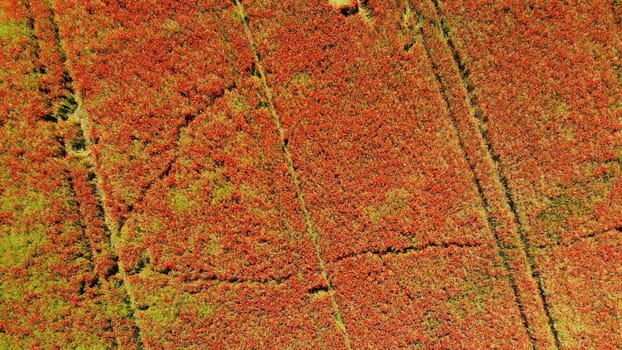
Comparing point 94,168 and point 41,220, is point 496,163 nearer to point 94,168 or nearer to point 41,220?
point 94,168

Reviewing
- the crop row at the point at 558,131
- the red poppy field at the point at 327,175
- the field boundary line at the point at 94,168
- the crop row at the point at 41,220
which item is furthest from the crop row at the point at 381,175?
the crop row at the point at 41,220

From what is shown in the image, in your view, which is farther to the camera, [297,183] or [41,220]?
A: [297,183]

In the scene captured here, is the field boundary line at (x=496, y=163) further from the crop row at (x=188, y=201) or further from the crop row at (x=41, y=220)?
the crop row at (x=41, y=220)

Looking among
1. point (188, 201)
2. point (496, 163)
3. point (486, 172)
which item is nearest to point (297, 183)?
point (188, 201)

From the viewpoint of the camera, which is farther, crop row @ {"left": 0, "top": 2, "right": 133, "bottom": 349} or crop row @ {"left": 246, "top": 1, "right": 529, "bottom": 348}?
crop row @ {"left": 246, "top": 1, "right": 529, "bottom": 348}

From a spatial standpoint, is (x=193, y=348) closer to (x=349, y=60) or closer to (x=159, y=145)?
(x=159, y=145)

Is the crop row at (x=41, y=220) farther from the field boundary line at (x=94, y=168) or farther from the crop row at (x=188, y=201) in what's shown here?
the crop row at (x=188, y=201)

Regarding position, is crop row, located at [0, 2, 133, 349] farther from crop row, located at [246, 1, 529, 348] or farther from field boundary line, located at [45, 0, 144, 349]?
crop row, located at [246, 1, 529, 348]

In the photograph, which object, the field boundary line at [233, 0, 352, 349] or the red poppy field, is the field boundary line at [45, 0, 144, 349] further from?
the field boundary line at [233, 0, 352, 349]

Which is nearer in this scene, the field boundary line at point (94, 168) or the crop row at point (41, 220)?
the crop row at point (41, 220)

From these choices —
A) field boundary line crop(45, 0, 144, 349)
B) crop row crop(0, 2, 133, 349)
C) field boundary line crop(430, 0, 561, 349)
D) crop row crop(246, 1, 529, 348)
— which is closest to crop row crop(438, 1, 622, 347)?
field boundary line crop(430, 0, 561, 349)
